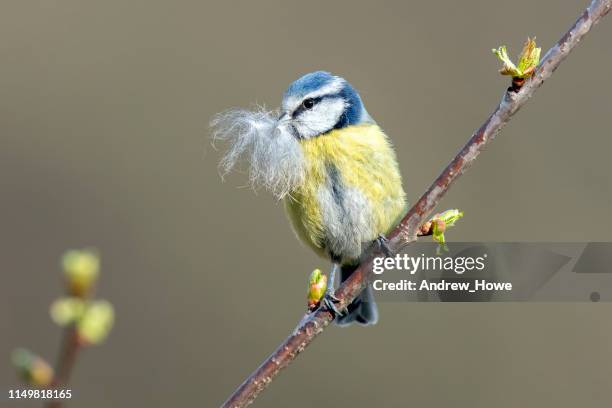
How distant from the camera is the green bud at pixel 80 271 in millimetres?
927

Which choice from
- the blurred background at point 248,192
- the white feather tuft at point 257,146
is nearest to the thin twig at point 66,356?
the white feather tuft at point 257,146

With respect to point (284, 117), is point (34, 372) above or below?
below

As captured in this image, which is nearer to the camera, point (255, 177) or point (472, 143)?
point (472, 143)

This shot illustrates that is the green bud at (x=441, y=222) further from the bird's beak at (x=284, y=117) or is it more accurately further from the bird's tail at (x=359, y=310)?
the bird's tail at (x=359, y=310)

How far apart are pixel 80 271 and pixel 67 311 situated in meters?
0.05

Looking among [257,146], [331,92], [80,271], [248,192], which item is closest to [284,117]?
[331,92]

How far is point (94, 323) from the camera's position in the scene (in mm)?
888

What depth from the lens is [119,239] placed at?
412 centimetres

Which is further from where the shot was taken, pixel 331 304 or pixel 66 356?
pixel 331 304

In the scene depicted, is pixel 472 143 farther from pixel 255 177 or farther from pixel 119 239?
pixel 119 239

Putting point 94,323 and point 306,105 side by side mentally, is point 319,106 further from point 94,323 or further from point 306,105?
point 94,323

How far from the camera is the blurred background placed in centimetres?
380

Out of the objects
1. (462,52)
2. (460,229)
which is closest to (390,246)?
(460,229)

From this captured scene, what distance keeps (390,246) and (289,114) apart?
80 centimetres
